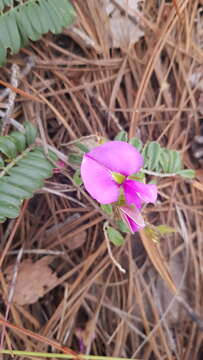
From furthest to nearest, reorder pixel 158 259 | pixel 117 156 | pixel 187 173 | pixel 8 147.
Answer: pixel 158 259
pixel 187 173
pixel 8 147
pixel 117 156

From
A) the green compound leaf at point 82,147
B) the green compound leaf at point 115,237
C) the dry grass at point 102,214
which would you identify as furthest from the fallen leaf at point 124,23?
the green compound leaf at point 115,237

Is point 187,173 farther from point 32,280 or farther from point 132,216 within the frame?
point 32,280

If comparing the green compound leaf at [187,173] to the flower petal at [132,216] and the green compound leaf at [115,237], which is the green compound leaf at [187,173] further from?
the flower petal at [132,216]

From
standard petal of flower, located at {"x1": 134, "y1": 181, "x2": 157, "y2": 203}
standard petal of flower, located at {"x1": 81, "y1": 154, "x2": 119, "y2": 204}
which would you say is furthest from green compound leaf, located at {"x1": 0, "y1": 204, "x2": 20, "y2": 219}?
standard petal of flower, located at {"x1": 134, "y1": 181, "x2": 157, "y2": 203}

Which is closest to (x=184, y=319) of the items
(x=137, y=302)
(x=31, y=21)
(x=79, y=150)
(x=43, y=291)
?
(x=137, y=302)

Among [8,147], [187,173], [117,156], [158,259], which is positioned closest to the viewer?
[117,156]

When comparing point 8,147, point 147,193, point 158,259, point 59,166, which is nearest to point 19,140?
point 8,147
